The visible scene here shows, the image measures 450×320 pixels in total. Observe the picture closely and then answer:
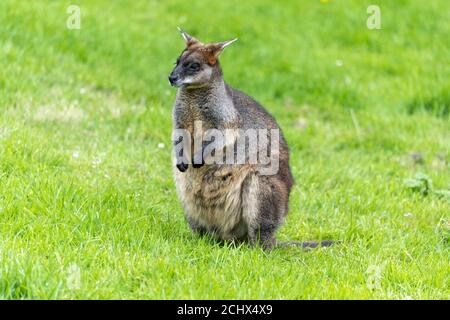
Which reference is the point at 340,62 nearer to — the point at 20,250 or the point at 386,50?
the point at 386,50

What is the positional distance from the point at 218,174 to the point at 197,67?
0.82 meters

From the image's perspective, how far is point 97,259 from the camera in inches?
198

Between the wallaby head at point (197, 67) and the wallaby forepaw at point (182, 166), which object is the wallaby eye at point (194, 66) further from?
the wallaby forepaw at point (182, 166)

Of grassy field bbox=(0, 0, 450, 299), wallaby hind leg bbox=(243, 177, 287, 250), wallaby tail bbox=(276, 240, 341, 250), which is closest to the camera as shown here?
grassy field bbox=(0, 0, 450, 299)

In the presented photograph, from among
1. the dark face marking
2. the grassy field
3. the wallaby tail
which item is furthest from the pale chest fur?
the dark face marking

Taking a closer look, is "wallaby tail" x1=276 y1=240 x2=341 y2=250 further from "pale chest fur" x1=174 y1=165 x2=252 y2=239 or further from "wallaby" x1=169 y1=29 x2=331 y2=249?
"pale chest fur" x1=174 y1=165 x2=252 y2=239

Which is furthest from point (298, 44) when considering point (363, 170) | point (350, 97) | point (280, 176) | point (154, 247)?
point (154, 247)

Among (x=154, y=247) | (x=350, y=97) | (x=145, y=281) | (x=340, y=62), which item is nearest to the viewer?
(x=145, y=281)

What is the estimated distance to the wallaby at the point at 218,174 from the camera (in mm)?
5879

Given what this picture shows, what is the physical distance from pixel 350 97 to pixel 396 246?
4200 mm

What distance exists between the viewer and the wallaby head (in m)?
5.87

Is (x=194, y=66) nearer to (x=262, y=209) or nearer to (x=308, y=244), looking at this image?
(x=262, y=209)

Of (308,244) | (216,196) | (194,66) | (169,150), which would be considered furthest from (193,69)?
(169,150)

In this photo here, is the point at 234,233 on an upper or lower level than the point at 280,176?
lower
